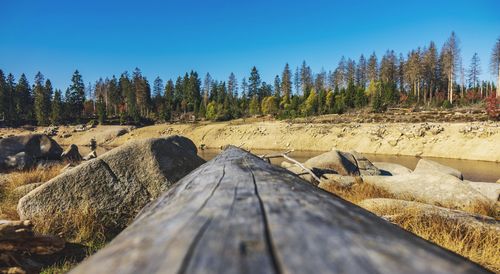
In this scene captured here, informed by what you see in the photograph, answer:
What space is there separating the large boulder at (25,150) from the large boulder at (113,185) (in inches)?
390

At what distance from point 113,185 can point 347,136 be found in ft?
114

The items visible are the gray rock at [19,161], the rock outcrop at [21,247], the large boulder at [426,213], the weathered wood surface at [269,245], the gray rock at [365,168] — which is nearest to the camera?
the weathered wood surface at [269,245]

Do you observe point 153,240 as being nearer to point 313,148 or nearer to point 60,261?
point 60,261

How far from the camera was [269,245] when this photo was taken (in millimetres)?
840

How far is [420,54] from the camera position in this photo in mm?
67625

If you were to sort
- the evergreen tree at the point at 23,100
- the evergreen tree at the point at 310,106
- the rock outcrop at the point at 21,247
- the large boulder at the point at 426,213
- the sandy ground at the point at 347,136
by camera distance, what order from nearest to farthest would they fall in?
the rock outcrop at the point at 21,247
the large boulder at the point at 426,213
the sandy ground at the point at 347,136
the evergreen tree at the point at 310,106
the evergreen tree at the point at 23,100

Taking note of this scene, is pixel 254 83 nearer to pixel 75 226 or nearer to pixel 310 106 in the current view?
pixel 310 106

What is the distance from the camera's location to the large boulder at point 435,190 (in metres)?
7.80

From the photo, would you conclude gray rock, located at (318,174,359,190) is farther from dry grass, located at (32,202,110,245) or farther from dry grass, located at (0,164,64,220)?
dry grass, located at (0,164,64,220)

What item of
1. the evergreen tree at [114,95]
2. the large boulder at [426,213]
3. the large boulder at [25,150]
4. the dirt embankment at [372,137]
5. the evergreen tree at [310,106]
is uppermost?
the evergreen tree at [114,95]

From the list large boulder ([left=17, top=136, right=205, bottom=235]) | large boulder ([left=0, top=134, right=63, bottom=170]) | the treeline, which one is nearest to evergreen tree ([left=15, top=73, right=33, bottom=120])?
the treeline

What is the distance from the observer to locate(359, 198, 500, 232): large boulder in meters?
5.02

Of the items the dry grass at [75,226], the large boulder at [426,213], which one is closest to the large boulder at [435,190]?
the large boulder at [426,213]

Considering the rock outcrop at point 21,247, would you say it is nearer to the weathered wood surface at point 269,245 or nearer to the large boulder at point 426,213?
the weathered wood surface at point 269,245
